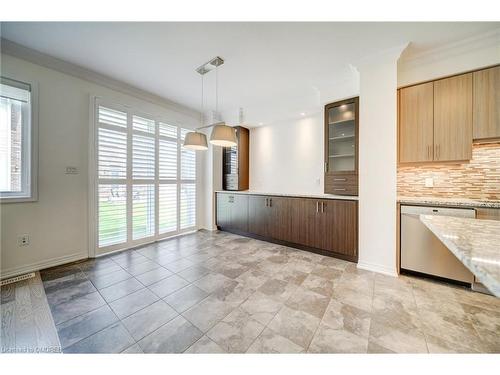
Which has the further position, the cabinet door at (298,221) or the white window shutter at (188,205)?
the white window shutter at (188,205)

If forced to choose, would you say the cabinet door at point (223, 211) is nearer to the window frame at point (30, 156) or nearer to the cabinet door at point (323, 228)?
the cabinet door at point (323, 228)

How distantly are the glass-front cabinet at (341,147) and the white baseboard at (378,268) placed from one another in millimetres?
988

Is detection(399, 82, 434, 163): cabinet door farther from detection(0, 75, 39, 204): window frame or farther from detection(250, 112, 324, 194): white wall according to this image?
detection(0, 75, 39, 204): window frame

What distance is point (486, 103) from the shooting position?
6.69 ft

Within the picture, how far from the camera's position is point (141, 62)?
2.50 metres

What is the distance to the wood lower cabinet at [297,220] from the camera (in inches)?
104

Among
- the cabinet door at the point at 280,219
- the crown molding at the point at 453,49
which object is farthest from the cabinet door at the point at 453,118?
the cabinet door at the point at 280,219

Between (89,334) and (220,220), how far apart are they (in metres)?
2.92

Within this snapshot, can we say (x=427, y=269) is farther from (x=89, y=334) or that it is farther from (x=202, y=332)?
(x=89, y=334)

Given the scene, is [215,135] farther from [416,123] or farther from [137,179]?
[416,123]

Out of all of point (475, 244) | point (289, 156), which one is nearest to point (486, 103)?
point (475, 244)

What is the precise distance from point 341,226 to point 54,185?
3928 mm

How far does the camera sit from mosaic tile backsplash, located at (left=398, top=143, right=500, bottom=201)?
86.6 inches
